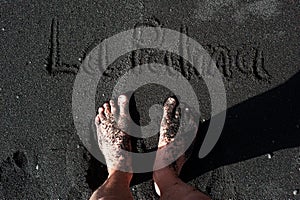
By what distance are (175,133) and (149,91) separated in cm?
33

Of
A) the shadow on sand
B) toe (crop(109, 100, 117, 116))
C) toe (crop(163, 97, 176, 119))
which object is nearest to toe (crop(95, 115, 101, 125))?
toe (crop(109, 100, 117, 116))

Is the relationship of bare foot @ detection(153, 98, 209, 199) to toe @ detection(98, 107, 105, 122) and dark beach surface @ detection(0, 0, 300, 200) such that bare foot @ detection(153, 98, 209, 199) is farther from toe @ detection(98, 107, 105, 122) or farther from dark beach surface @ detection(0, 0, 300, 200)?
toe @ detection(98, 107, 105, 122)

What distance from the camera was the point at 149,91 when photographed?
276cm

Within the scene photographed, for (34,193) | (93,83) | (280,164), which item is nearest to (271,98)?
(280,164)

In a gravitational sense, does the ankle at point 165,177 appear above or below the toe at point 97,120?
below

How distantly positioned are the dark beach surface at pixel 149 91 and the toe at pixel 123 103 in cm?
9

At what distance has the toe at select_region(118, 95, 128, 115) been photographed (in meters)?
2.75

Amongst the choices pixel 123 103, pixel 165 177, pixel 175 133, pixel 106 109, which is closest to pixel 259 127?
pixel 175 133

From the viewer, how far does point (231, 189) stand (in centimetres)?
268

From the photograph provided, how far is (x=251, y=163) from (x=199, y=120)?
1.43 ft

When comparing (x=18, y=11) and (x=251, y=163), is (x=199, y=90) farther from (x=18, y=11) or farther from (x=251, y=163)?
(x=18, y=11)

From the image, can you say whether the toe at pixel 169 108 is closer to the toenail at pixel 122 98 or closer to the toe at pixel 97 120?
the toenail at pixel 122 98

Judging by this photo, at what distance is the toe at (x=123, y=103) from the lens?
108 inches

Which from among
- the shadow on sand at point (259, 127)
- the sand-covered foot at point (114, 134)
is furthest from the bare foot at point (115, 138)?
the shadow on sand at point (259, 127)
